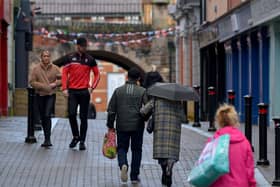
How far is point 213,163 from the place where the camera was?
24.2ft

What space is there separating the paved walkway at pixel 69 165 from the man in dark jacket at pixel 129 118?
1.11ft

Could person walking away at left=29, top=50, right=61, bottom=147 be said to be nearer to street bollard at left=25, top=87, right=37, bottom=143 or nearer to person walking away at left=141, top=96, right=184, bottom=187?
street bollard at left=25, top=87, right=37, bottom=143

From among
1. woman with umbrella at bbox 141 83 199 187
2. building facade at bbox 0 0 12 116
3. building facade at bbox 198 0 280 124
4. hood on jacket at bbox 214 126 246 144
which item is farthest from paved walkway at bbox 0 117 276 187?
building facade at bbox 0 0 12 116

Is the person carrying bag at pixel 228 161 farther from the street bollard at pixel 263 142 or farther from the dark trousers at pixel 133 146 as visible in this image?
the street bollard at pixel 263 142

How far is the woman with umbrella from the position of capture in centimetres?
1100

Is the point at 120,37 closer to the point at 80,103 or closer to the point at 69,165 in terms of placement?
the point at 80,103

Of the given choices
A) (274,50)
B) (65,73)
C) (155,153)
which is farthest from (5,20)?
(155,153)

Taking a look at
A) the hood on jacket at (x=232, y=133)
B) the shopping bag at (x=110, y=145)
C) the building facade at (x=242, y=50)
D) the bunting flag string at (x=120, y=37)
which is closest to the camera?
the hood on jacket at (x=232, y=133)

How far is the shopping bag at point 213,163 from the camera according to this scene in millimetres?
7395

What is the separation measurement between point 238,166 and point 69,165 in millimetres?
5491

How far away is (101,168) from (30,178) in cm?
127

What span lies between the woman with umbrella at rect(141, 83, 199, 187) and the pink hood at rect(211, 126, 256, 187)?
3.26 metres

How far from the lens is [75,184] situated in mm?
11297

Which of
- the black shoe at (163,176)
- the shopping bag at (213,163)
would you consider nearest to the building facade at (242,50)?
the black shoe at (163,176)
